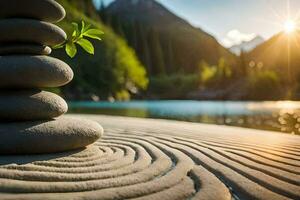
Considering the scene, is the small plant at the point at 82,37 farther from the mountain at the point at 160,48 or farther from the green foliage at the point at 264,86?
the mountain at the point at 160,48

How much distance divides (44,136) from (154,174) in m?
1.50

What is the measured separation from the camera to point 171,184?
3.38 meters

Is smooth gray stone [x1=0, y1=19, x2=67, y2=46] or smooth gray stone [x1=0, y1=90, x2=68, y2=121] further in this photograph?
smooth gray stone [x1=0, y1=19, x2=67, y2=46]

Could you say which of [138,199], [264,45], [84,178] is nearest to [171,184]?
[138,199]

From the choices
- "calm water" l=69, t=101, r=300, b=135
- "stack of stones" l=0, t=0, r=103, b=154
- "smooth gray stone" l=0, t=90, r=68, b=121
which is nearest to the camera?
"stack of stones" l=0, t=0, r=103, b=154

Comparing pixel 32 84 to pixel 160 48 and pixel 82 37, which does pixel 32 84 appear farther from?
pixel 160 48

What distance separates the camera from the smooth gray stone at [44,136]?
4.29 meters

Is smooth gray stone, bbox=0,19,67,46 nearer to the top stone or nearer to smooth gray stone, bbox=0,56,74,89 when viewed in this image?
the top stone

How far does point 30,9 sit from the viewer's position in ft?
16.3

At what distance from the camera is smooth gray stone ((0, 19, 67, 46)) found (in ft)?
15.9

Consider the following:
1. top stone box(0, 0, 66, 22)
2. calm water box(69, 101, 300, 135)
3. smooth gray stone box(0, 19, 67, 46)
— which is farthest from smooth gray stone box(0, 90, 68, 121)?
calm water box(69, 101, 300, 135)

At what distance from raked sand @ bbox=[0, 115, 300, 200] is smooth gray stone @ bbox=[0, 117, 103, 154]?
118 millimetres

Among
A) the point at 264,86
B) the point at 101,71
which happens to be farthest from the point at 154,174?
the point at 264,86

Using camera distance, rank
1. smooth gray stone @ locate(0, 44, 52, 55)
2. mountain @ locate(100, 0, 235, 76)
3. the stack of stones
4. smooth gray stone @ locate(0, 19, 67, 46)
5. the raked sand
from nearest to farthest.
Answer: the raked sand, the stack of stones, smooth gray stone @ locate(0, 19, 67, 46), smooth gray stone @ locate(0, 44, 52, 55), mountain @ locate(100, 0, 235, 76)
